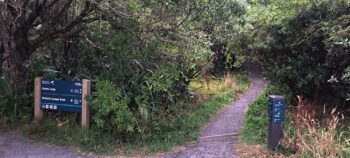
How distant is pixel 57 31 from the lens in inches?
347

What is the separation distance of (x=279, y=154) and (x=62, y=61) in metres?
5.39

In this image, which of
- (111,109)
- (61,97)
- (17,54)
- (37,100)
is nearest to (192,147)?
(111,109)

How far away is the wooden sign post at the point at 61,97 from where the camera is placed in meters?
8.10

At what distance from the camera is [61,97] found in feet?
27.7

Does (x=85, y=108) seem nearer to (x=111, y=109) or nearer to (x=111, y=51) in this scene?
(x=111, y=109)

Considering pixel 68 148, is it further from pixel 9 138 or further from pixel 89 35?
pixel 89 35

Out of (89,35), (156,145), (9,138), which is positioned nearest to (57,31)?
(89,35)

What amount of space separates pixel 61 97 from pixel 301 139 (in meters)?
4.80

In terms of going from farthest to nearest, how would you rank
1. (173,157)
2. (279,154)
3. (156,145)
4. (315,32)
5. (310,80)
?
(310,80)
(315,32)
(156,145)
(173,157)
(279,154)

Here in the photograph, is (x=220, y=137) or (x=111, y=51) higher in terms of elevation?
(x=111, y=51)

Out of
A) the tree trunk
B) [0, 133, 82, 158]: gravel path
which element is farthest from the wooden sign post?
the tree trunk

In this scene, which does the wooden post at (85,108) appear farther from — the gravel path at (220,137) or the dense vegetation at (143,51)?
the gravel path at (220,137)

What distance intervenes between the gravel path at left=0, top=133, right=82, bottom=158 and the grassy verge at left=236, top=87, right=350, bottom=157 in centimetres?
320

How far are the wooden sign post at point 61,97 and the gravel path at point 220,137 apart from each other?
6.67 feet
